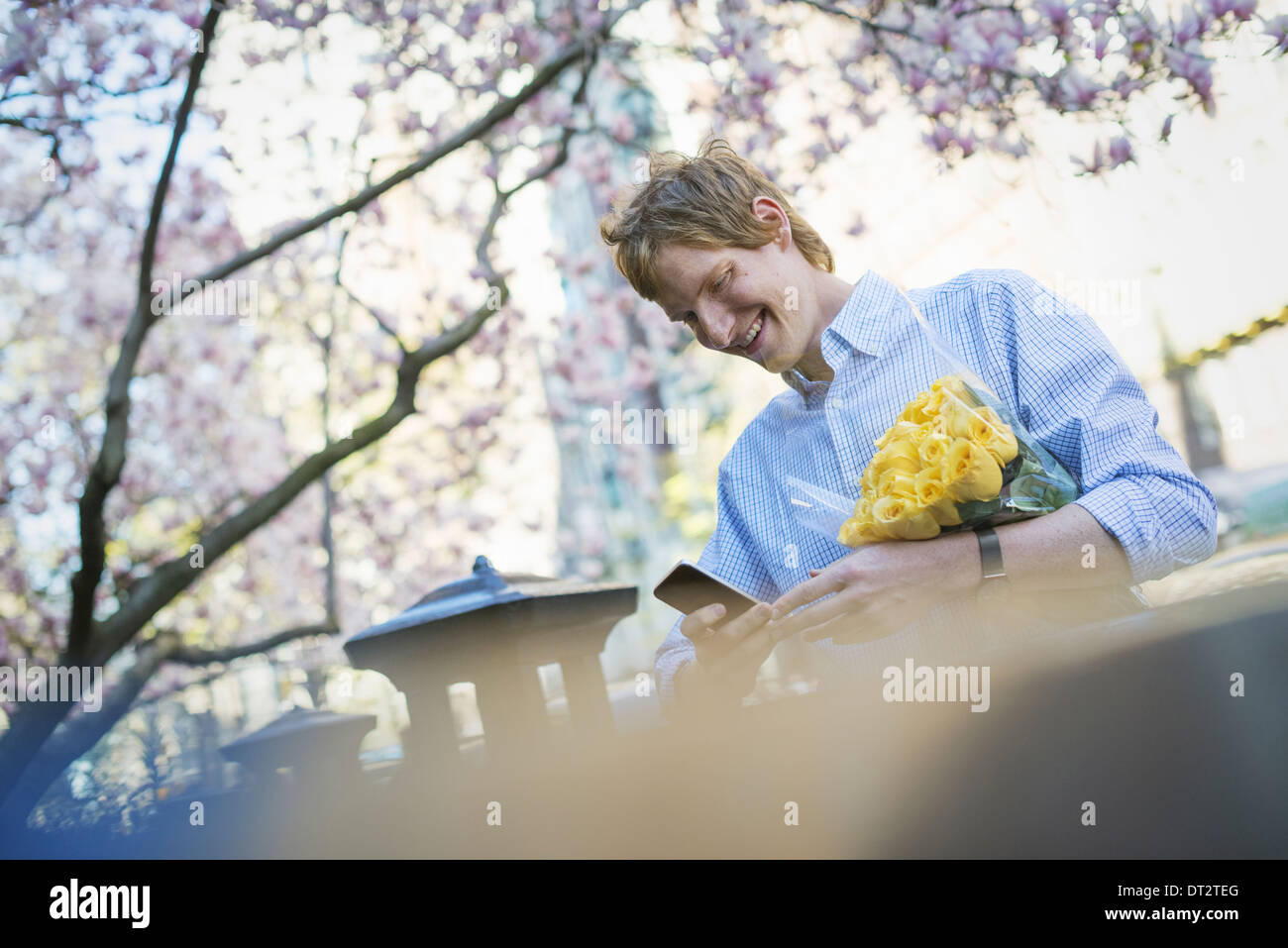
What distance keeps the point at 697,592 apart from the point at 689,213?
26.5 inches

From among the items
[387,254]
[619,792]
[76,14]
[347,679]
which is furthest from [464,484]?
[619,792]

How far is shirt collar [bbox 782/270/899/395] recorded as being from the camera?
175 cm

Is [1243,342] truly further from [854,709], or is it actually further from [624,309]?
[854,709]

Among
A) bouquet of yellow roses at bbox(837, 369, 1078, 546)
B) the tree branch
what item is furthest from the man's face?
the tree branch

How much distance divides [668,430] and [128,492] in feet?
21.2

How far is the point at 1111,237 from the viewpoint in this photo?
6941 millimetres

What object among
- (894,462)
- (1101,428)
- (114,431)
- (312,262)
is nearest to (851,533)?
(894,462)

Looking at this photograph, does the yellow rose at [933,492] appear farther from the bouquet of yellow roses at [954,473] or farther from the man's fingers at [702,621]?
the man's fingers at [702,621]

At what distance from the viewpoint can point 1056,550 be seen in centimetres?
139

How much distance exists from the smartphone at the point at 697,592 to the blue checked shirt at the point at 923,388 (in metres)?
0.27

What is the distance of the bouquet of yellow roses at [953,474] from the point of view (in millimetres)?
1306

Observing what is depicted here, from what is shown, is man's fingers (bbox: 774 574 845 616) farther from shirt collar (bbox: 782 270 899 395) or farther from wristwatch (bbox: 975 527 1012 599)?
shirt collar (bbox: 782 270 899 395)

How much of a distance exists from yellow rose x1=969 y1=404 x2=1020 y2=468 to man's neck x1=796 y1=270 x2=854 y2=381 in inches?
19.2

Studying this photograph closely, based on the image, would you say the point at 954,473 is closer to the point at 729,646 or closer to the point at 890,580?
the point at 890,580
